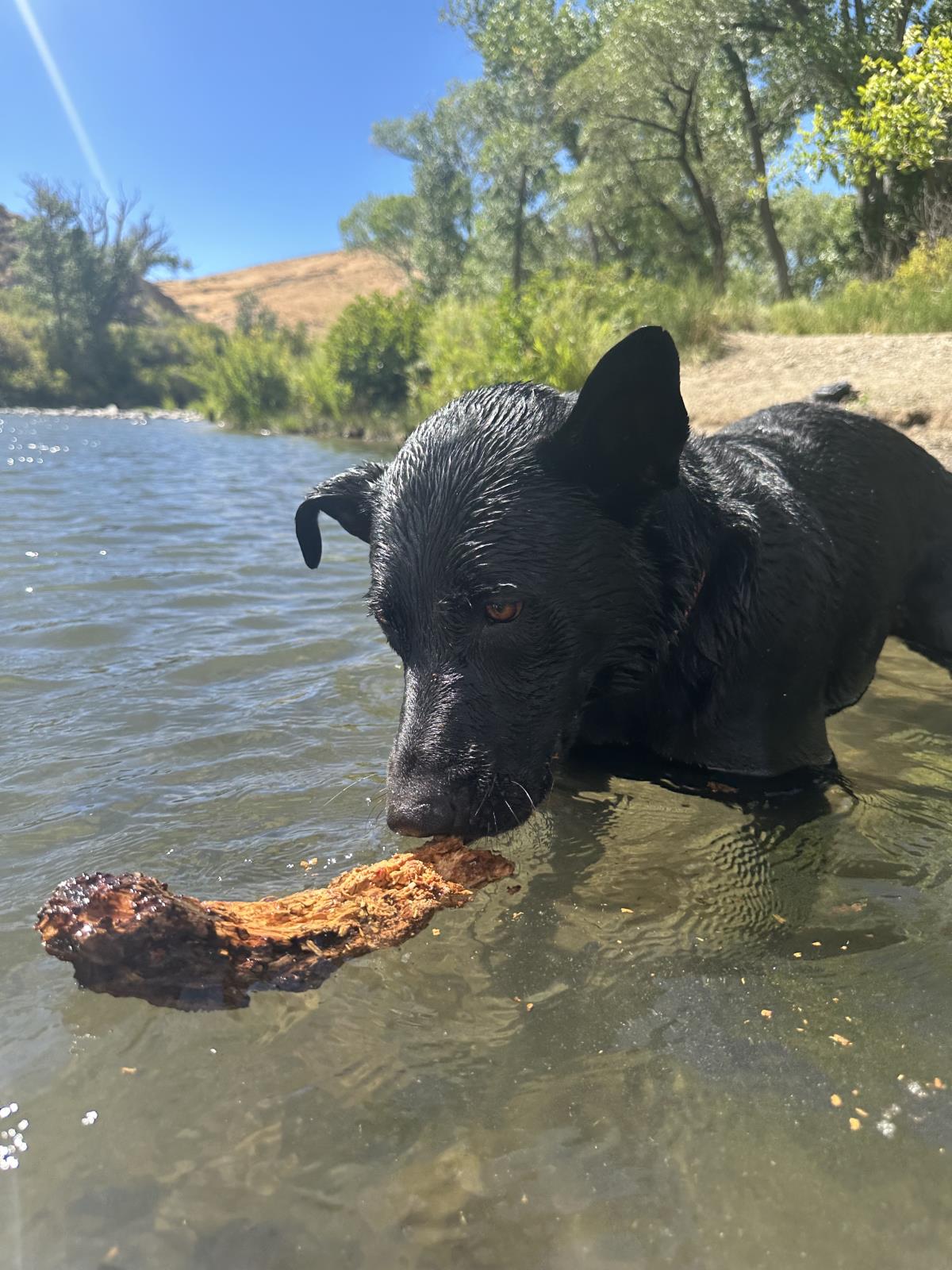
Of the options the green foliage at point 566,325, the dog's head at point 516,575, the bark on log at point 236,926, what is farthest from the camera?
the green foliage at point 566,325

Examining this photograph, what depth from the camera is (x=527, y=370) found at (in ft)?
51.6

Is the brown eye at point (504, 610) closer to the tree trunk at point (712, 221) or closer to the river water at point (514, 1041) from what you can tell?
the river water at point (514, 1041)

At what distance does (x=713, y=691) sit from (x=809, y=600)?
51 cm

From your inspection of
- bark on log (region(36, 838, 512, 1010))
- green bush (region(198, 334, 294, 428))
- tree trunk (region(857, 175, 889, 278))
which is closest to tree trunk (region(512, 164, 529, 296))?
green bush (region(198, 334, 294, 428))

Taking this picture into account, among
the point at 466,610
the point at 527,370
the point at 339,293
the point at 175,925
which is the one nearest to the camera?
the point at 175,925

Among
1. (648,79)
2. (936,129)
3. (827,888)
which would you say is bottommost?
(827,888)

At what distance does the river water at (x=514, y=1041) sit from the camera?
146 centimetres

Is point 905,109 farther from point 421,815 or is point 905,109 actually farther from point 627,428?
point 421,815

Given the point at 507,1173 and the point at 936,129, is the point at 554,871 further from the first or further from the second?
the point at 936,129

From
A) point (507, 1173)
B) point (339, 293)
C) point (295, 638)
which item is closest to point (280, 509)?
point (295, 638)

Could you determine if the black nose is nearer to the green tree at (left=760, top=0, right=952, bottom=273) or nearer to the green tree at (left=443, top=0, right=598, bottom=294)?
the green tree at (left=760, top=0, right=952, bottom=273)

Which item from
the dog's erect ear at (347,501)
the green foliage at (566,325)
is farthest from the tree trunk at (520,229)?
the dog's erect ear at (347,501)

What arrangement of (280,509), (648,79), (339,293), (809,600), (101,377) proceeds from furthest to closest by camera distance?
(339,293) → (101,377) → (648,79) → (280,509) → (809,600)

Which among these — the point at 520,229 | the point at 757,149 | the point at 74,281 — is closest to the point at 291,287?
the point at 74,281
